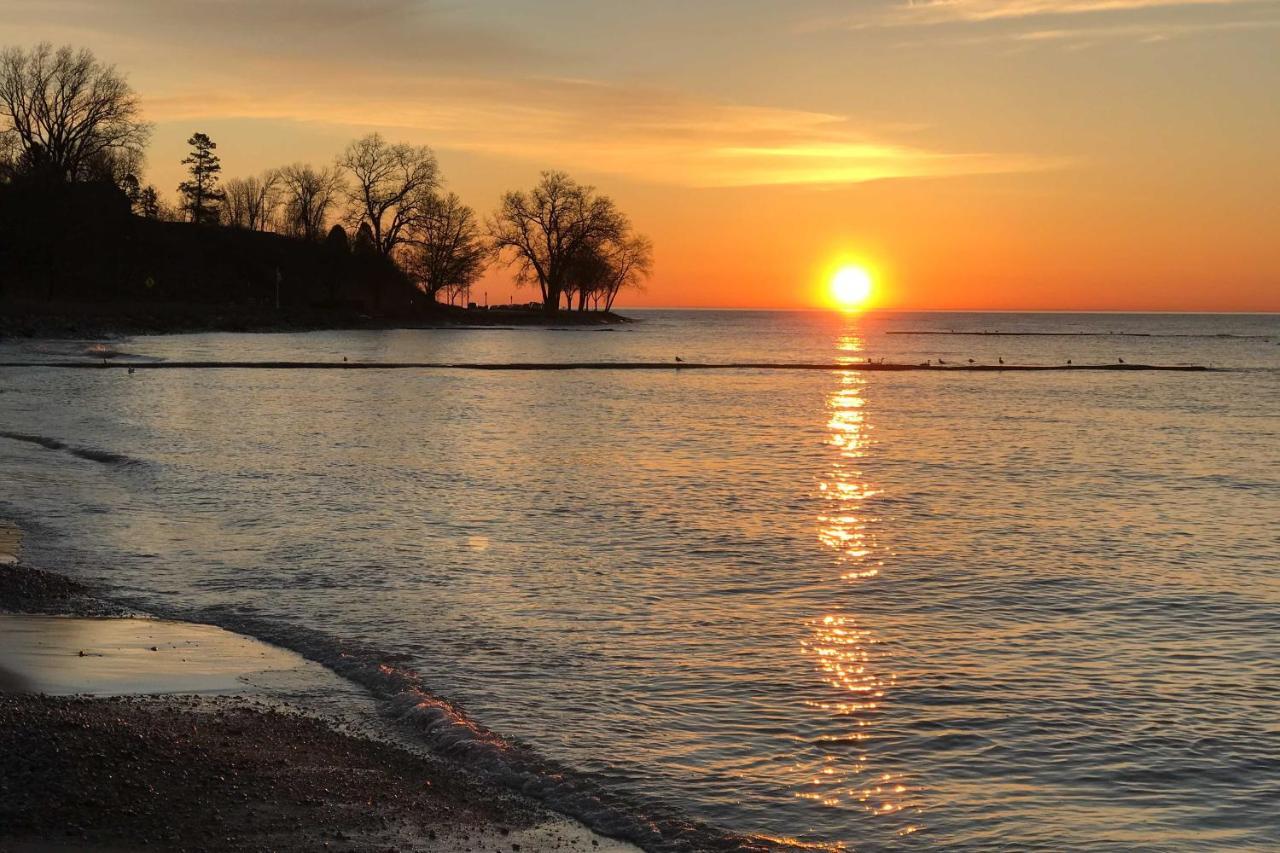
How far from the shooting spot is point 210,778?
719 cm

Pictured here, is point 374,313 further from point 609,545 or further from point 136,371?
point 609,545

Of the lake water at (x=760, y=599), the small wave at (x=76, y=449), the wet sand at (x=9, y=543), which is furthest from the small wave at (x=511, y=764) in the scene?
the small wave at (x=76, y=449)

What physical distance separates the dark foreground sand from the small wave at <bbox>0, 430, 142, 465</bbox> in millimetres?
16816

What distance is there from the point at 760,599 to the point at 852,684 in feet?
11.4

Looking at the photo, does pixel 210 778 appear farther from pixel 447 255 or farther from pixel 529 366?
pixel 447 255

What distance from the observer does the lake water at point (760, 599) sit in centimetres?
810

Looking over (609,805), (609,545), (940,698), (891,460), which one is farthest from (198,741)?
(891,460)

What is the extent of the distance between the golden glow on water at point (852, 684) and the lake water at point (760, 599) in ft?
0.15

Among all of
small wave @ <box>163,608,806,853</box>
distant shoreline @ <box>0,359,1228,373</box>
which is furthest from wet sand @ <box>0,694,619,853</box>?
distant shoreline @ <box>0,359,1228,373</box>

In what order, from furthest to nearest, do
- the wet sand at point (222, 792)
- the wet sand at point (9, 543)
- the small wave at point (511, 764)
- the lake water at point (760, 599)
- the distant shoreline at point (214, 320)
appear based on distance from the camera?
the distant shoreline at point (214, 320)
the wet sand at point (9, 543)
the lake water at point (760, 599)
the small wave at point (511, 764)
the wet sand at point (222, 792)

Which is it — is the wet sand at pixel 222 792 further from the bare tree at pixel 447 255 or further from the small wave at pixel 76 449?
the bare tree at pixel 447 255

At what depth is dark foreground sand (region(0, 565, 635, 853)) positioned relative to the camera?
6465 mm

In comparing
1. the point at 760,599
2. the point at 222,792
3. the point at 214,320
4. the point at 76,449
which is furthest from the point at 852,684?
the point at 214,320

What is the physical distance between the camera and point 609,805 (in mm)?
7621
